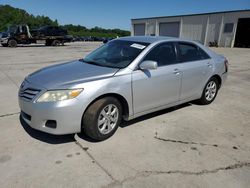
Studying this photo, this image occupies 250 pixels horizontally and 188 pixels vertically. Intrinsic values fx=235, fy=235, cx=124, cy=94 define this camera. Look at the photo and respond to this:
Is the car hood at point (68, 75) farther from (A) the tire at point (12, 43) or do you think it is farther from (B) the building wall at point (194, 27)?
(B) the building wall at point (194, 27)

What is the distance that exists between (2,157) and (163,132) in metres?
2.46

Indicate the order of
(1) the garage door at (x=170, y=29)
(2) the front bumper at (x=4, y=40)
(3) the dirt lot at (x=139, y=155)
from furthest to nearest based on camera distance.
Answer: (1) the garage door at (x=170, y=29) → (2) the front bumper at (x=4, y=40) → (3) the dirt lot at (x=139, y=155)

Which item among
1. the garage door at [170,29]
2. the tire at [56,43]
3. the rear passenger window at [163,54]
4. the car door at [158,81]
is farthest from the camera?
the garage door at [170,29]

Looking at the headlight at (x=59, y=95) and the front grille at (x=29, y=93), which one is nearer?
the headlight at (x=59, y=95)

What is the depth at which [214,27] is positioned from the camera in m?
32.0

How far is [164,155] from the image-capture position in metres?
3.30

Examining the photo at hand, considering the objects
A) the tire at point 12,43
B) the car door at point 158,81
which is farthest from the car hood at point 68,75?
the tire at point 12,43

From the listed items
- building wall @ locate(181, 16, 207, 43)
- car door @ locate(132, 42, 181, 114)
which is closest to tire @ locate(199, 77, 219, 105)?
car door @ locate(132, 42, 181, 114)

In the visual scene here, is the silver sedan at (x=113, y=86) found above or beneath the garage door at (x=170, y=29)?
above

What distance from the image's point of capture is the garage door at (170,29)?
36.6m

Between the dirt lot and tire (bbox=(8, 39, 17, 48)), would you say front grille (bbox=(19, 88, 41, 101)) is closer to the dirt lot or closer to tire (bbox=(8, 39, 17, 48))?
the dirt lot

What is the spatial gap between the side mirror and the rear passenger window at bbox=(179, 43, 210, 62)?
1081 millimetres

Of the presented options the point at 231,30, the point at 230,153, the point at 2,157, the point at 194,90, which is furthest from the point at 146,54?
the point at 231,30

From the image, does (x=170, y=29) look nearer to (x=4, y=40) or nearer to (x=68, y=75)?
(x=4, y=40)
